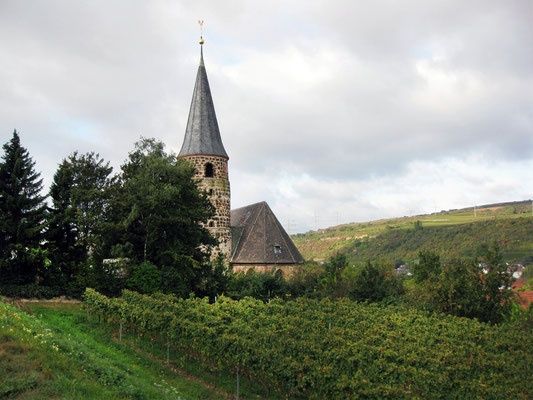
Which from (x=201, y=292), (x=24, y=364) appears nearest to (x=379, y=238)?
(x=201, y=292)

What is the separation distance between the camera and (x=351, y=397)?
1397 centimetres

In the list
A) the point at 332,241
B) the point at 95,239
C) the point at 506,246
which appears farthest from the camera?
the point at 332,241

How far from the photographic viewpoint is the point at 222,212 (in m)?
41.2

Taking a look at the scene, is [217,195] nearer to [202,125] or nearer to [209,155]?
[209,155]

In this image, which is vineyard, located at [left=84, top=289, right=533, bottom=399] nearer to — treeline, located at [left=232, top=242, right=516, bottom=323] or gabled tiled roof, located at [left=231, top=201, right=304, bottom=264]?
treeline, located at [left=232, top=242, right=516, bottom=323]

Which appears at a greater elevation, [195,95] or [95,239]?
[195,95]

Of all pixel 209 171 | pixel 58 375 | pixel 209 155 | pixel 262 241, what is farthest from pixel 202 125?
pixel 58 375

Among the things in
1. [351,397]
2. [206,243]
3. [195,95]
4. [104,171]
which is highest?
[195,95]

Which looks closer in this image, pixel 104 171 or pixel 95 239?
pixel 95 239

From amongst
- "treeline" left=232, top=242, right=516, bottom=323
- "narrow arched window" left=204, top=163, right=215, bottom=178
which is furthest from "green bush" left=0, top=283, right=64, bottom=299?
"narrow arched window" left=204, top=163, right=215, bottom=178

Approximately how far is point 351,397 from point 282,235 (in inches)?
1116

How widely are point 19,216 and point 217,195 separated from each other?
14841mm

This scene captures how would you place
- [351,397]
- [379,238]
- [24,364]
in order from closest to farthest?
[24,364]
[351,397]
[379,238]

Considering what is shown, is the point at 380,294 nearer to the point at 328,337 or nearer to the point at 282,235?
the point at 282,235
